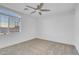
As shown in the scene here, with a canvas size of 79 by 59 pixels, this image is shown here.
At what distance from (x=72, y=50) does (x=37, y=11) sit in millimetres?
1019

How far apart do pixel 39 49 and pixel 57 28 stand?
0.55 meters

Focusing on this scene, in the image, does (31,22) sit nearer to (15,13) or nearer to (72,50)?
(15,13)

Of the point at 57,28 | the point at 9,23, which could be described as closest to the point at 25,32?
the point at 9,23

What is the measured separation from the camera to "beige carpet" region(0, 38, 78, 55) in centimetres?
205

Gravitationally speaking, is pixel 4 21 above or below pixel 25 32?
above

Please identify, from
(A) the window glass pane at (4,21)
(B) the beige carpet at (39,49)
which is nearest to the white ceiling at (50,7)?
(A) the window glass pane at (4,21)

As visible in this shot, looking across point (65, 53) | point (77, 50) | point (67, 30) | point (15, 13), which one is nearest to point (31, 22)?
point (15, 13)

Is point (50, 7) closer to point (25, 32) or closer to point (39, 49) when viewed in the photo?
point (25, 32)

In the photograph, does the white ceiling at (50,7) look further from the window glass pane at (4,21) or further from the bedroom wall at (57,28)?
the window glass pane at (4,21)

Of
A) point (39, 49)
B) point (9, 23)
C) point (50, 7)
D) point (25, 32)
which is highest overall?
point (50, 7)

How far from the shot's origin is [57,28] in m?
2.07

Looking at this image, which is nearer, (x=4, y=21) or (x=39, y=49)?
(x=4, y=21)

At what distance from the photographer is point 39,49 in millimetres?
2078

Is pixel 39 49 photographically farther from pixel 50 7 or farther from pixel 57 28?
pixel 50 7
